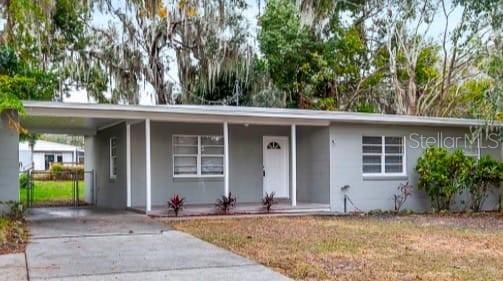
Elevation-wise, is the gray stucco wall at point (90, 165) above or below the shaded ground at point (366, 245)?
above

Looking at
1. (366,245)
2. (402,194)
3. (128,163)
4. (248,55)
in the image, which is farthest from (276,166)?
(366,245)

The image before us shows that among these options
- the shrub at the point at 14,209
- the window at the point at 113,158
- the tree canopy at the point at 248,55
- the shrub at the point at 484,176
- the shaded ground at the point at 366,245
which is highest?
the tree canopy at the point at 248,55

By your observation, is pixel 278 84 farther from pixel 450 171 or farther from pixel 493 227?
pixel 493 227

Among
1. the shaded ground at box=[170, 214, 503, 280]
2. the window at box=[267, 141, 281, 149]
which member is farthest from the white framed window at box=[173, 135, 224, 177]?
the shaded ground at box=[170, 214, 503, 280]

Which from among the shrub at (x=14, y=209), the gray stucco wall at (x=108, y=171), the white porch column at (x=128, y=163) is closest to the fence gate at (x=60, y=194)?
the gray stucco wall at (x=108, y=171)

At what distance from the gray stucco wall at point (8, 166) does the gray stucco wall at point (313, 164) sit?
288 inches

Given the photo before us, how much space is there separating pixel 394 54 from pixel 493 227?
38.8 feet

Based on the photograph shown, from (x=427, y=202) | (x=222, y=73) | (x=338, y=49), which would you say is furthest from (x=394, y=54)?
(x=427, y=202)

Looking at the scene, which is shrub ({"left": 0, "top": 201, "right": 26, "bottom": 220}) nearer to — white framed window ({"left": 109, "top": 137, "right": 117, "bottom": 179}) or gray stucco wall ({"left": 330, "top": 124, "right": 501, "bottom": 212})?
white framed window ({"left": 109, "top": 137, "right": 117, "bottom": 179})

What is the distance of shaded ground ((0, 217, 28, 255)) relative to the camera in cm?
775

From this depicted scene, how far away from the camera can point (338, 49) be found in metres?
22.2

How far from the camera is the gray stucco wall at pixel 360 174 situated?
1420 centimetres

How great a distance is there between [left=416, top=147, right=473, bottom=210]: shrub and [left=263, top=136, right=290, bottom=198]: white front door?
12.1 ft

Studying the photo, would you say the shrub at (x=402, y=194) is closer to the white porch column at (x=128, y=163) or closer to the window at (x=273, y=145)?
the window at (x=273, y=145)
